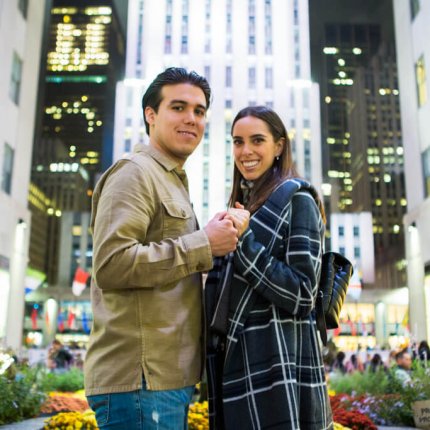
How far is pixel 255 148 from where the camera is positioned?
7.67ft

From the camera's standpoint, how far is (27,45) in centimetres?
2081

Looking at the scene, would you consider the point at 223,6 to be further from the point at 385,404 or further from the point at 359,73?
the point at 385,404

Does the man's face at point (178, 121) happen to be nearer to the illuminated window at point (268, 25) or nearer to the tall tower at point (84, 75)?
the tall tower at point (84, 75)

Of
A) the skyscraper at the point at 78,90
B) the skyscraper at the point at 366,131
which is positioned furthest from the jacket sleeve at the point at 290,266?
the skyscraper at the point at 366,131

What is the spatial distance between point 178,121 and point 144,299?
0.71 m

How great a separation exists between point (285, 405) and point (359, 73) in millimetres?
80886

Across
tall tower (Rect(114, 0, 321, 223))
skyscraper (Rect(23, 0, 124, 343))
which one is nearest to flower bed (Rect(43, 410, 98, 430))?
tall tower (Rect(114, 0, 321, 223))

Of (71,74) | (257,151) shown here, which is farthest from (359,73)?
(257,151)

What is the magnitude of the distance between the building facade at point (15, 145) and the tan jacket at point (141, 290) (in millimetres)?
16066

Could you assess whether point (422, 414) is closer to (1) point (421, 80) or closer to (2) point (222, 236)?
(2) point (222, 236)

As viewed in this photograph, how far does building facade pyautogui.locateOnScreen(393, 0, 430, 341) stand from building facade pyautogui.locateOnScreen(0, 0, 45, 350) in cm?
1302

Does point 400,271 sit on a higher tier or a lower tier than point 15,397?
higher

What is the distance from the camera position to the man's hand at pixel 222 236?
1825 mm

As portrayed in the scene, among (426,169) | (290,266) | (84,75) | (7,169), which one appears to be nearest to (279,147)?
(290,266)
